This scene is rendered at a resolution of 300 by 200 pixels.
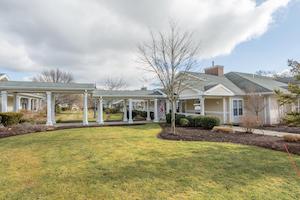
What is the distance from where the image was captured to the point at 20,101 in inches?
1142

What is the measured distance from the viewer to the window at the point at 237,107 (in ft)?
65.4

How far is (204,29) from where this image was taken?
14.9m

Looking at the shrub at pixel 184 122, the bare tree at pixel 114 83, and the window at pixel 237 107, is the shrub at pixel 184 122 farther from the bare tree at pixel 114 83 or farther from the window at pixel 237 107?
the bare tree at pixel 114 83

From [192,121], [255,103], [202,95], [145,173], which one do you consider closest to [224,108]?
[255,103]

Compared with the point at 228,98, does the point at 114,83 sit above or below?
above

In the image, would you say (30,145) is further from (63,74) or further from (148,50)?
(63,74)

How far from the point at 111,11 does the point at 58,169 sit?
903 cm

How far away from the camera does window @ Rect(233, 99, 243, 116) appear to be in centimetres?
1994

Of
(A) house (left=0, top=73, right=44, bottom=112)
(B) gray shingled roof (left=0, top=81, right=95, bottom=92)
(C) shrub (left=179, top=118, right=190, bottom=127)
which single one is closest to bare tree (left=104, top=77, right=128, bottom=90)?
(A) house (left=0, top=73, right=44, bottom=112)

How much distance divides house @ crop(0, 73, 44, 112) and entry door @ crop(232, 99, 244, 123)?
845 inches

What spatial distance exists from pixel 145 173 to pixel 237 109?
56.8 ft

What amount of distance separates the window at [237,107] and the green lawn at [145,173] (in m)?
12.1

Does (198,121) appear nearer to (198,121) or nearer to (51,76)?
(198,121)

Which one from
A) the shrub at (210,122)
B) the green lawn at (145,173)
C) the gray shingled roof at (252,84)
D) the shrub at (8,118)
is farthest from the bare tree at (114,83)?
the green lawn at (145,173)
